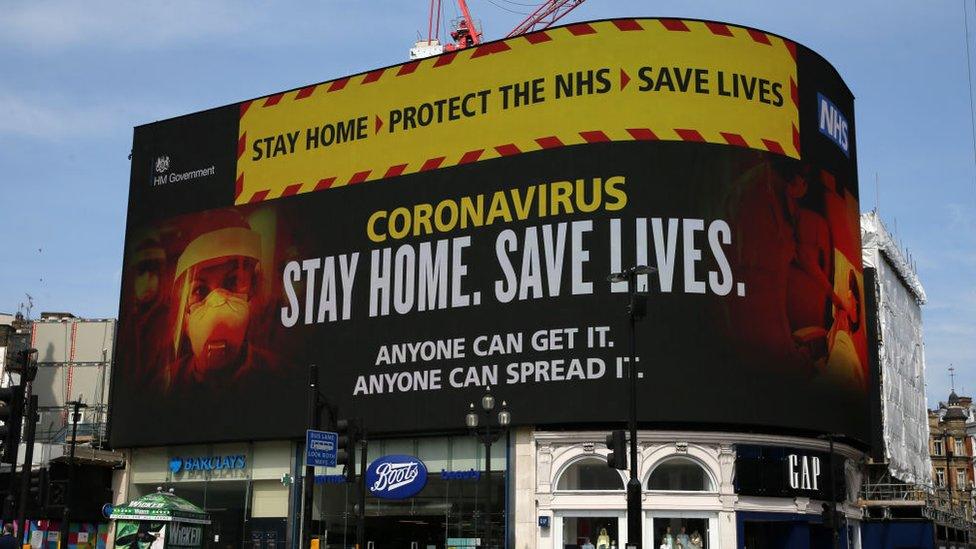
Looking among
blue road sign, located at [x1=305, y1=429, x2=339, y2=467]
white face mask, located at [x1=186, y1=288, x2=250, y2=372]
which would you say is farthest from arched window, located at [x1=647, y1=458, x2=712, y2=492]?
white face mask, located at [x1=186, y1=288, x2=250, y2=372]

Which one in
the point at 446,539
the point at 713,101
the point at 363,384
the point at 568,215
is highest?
the point at 713,101

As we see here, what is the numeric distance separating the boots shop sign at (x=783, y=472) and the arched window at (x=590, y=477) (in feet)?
15.5

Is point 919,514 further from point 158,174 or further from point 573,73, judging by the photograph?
point 158,174

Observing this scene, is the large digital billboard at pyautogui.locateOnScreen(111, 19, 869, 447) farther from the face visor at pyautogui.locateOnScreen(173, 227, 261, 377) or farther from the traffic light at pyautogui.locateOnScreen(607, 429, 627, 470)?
the traffic light at pyautogui.locateOnScreen(607, 429, 627, 470)

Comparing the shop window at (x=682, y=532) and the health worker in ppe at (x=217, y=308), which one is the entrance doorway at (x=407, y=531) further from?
the health worker in ppe at (x=217, y=308)

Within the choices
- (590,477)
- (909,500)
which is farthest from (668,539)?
(909,500)

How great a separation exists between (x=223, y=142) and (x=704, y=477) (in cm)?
2864

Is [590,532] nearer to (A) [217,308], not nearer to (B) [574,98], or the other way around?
(B) [574,98]

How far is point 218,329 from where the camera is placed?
54438 mm

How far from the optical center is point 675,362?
148ft

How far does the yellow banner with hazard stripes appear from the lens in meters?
47.5

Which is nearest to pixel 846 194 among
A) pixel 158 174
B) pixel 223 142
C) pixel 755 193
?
pixel 755 193

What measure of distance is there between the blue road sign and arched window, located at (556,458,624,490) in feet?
52.1

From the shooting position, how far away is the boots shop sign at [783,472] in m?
45.1
